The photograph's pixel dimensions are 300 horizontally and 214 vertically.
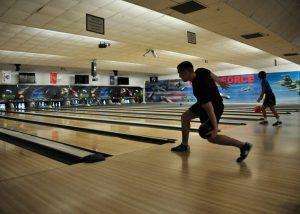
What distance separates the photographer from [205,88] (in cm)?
294

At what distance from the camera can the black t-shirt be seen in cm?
291

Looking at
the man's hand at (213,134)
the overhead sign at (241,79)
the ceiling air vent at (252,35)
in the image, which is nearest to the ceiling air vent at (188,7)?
the ceiling air vent at (252,35)

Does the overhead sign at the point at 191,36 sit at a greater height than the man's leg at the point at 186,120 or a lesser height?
greater

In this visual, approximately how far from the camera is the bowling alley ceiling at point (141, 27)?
6473 millimetres

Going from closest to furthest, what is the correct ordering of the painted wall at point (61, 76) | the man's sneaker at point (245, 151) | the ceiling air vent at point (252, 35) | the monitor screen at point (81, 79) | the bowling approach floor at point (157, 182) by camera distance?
the bowling approach floor at point (157, 182), the man's sneaker at point (245, 151), the ceiling air vent at point (252, 35), the painted wall at point (61, 76), the monitor screen at point (81, 79)

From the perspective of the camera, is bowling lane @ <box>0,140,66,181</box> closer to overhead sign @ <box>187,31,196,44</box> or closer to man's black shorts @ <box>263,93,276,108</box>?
man's black shorts @ <box>263,93,276,108</box>

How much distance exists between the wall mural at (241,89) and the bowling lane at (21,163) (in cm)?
1223

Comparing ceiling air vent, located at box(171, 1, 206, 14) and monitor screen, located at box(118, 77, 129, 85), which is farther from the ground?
ceiling air vent, located at box(171, 1, 206, 14)

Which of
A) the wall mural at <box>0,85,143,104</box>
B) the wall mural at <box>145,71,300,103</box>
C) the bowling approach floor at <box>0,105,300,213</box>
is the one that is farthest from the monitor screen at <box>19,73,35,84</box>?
the bowling approach floor at <box>0,105,300,213</box>

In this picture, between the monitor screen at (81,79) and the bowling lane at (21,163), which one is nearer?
the bowling lane at (21,163)

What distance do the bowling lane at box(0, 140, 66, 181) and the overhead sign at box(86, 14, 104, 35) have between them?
4.34 meters

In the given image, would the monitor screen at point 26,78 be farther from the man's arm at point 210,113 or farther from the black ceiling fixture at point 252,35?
the man's arm at point 210,113

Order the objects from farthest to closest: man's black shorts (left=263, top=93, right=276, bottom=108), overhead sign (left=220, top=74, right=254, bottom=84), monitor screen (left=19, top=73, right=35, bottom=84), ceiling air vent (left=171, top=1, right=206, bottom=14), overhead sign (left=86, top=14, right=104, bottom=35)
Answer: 1. overhead sign (left=220, top=74, right=254, bottom=84)
2. monitor screen (left=19, top=73, right=35, bottom=84)
3. overhead sign (left=86, top=14, right=104, bottom=35)
4. man's black shorts (left=263, top=93, right=276, bottom=108)
5. ceiling air vent (left=171, top=1, right=206, bottom=14)

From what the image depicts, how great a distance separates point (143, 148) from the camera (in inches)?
154
